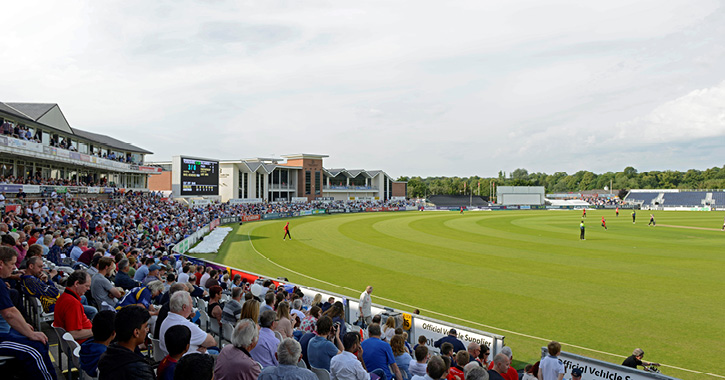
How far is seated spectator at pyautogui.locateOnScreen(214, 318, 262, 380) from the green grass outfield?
26.4 ft

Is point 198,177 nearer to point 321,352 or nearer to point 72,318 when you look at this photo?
point 72,318

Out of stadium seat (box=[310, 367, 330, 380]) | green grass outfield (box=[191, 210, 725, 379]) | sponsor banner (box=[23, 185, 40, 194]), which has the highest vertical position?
sponsor banner (box=[23, 185, 40, 194])

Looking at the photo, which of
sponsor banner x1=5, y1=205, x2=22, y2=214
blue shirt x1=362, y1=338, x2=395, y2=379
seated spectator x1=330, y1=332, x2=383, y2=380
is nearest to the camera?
seated spectator x1=330, y1=332, x2=383, y2=380

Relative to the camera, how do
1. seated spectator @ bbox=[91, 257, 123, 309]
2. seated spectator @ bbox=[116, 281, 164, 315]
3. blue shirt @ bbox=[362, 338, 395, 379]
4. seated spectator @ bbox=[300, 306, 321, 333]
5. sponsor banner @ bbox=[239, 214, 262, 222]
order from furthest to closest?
sponsor banner @ bbox=[239, 214, 262, 222], seated spectator @ bbox=[300, 306, 321, 333], seated spectator @ bbox=[91, 257, 123, 309], seated spectator @ bbox=[116, 281, 164, 315], blue shirt @ bbox=[362, 338, 395, 379]

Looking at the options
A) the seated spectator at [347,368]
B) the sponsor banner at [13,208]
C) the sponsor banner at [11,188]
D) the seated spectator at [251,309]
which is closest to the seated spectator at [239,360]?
the seated spectator at [251,309]

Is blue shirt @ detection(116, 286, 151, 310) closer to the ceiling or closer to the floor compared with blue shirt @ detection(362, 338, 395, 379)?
closer to the ceiling

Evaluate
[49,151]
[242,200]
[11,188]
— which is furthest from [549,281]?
[242,200]

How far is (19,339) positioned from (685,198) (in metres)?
127

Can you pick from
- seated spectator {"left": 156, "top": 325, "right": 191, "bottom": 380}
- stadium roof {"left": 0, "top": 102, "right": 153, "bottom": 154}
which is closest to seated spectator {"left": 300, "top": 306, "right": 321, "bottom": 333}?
seated spectator {"left": 156, "top": 325, "right": 191, "bottom": 380}

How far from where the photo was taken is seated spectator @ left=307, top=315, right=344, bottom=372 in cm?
522

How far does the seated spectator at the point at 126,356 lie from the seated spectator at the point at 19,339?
672 mm

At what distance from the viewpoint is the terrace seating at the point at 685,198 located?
98.6m

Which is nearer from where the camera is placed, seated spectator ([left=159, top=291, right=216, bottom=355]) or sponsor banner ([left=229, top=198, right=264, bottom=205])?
seated spectator ([left=159, top=291, right=216, bottom=355])

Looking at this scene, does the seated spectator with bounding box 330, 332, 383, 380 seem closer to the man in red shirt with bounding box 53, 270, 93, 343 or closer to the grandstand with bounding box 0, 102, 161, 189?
the man in red shirt with bounding box 53, 270, 93, 343
